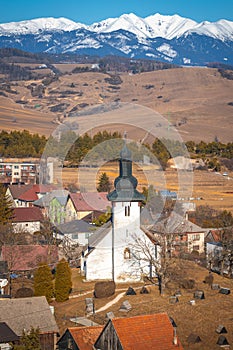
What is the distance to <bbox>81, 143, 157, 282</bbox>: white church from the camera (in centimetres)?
3741

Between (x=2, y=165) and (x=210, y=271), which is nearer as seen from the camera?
(x=210, y=271)

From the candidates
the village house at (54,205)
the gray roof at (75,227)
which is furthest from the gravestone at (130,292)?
the village house at (54,205)

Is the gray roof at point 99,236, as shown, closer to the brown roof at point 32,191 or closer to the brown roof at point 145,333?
the brown roof at point 145,333

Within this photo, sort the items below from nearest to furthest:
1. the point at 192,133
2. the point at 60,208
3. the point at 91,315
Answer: the point at 91,315 < the point at 60,208 < the point at 192,133

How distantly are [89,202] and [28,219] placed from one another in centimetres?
579

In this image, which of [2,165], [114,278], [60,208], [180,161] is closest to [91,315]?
[114,278]

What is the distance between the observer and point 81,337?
26.9 metres

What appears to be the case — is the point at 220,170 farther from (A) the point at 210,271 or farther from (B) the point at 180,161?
(A) the point at 210,271

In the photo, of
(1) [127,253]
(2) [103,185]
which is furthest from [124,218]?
(2) [103,185]

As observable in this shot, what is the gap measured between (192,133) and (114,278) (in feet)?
372

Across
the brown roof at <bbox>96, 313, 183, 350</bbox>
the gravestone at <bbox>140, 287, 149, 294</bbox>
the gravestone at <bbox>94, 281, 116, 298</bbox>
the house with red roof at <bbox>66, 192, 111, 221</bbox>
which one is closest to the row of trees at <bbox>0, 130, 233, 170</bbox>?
the house with red roof at <bbox>66, 192, 111, 221</bbox>

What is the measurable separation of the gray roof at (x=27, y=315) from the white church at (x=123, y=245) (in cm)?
685

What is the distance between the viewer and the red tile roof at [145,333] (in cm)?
2519

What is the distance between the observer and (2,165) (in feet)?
274
